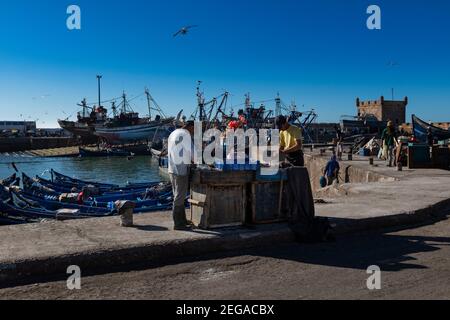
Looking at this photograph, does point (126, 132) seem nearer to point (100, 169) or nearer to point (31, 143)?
point (31, 143)

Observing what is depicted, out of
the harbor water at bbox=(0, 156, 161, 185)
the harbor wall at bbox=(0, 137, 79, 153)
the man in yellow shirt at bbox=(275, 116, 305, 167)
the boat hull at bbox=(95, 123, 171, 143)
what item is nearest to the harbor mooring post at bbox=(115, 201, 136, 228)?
the man in yellow shirt at bbox=(275, 116, 305, 167)

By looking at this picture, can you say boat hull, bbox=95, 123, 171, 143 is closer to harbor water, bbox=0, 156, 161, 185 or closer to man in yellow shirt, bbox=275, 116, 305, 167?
harbor water, bbox=0, 156, 161, 185

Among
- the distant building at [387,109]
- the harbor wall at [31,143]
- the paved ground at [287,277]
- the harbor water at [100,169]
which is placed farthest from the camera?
the distant building at [387,109]

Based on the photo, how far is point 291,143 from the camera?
8141 millimetres

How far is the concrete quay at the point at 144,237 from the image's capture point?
17.0ft

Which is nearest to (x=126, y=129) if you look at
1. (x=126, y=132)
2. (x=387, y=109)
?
(x=126, y=132)

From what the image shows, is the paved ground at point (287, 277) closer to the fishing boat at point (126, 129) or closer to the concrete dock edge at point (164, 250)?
the concrete dock edge at point (164, 250)

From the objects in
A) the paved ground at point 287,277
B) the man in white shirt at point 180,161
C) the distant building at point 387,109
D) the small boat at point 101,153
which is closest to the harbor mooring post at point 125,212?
the man in white shirt at point 180,161

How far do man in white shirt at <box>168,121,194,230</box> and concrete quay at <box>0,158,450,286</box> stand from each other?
0.40 metres

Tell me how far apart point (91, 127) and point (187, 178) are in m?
70.9

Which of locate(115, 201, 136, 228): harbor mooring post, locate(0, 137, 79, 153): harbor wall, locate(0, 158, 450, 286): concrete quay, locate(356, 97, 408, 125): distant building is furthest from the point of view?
locate(356, 97, 408, 125): distant building

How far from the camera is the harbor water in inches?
1551

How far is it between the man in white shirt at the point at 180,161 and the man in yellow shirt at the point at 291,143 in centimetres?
223
